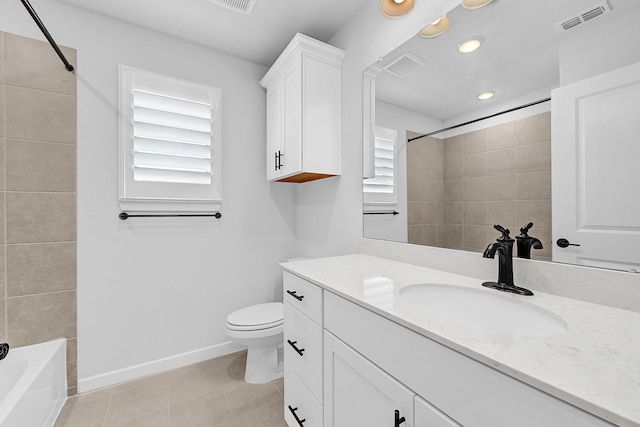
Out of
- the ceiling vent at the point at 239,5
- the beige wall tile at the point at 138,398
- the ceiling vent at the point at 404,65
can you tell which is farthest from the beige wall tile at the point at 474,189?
the beige wall tile at the point at 138,398

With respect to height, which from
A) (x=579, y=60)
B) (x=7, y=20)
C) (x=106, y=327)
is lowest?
(x=106, y=327)

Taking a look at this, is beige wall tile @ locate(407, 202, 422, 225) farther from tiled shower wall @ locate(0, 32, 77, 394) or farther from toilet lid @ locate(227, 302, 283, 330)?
tiled shower wall @ locate(0, 32, 77, 394)

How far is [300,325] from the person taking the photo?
4.09ft

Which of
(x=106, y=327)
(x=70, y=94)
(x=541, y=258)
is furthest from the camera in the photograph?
(x=106, y=327)

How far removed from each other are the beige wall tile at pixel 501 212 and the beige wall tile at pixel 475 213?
0.02 m

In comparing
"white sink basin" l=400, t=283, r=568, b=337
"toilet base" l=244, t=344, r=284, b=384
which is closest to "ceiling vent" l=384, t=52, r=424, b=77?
"white sink basin" l=400, t=283, r=568, b=337

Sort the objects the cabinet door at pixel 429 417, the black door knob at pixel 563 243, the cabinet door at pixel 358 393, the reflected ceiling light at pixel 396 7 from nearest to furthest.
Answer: the cabinet door at pixel 429 417, the cabinet door at pixel 358 393, the black door knob at pixel 563 243, the reflected ceiling light at pixel 396 7

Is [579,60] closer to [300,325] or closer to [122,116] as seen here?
[300,325]

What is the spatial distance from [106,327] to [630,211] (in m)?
2.71

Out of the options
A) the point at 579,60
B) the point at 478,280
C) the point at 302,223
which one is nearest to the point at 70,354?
the point at 302,223

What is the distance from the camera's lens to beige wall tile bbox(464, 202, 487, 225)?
3.74ft

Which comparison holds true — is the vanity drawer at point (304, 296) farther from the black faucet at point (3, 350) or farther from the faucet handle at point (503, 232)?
the black faucet at point (3, 350)

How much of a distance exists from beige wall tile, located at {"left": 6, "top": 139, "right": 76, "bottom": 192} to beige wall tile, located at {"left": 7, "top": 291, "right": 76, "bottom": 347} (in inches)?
26.7

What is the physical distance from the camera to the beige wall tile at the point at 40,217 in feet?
5.06
